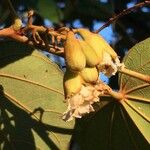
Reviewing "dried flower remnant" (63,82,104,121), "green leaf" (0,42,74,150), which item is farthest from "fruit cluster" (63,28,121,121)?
"green leaf" (0,42,74,150)

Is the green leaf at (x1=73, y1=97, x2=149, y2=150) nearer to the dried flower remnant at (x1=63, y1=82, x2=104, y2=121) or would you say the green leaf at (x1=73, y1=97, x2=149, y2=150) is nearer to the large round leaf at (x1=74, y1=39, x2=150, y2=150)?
the large round leaf at (x1=74, y1=39, x2=150, y2=150)

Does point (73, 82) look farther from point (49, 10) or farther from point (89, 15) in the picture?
point (89, 15)

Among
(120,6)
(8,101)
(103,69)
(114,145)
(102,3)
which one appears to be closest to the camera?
(103,69)

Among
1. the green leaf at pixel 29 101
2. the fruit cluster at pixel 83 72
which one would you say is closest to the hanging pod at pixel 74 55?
the fruit cluster at pixel 83 72

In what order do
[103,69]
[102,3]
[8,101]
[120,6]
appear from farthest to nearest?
[120,6], [102,3], [8,101], [103,69]

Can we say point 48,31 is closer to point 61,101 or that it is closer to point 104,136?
point 61,101

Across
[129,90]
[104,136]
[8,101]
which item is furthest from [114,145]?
[8,101]
